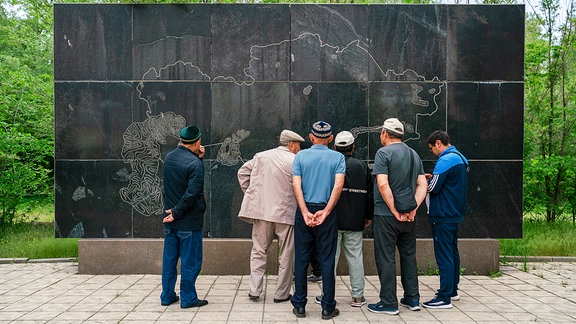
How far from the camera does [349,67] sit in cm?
738

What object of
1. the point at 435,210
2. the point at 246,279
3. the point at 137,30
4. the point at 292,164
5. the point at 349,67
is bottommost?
the point at 246,279

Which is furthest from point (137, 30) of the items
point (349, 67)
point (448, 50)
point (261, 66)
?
point (448, 50)

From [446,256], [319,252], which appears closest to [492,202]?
[446,256]

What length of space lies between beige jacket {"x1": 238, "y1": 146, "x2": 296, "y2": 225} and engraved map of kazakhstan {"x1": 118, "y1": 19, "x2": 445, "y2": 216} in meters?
1.45

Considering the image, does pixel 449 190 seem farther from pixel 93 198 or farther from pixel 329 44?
pixel 93 198

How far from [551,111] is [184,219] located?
382 inches

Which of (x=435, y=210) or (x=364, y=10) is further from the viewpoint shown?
(x=364, y=10)

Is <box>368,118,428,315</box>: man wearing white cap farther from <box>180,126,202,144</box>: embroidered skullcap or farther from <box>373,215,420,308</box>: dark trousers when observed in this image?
<box>180,126,202,144</box>: embroidered skullcap

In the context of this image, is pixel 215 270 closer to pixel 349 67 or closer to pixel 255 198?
pixel 255 198

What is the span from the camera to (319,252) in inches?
203

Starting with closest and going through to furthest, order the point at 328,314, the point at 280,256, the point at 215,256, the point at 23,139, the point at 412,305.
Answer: the point at 328,314
the point at 412,305
the point at 280,256
the point at 215,256
the point at 23,139

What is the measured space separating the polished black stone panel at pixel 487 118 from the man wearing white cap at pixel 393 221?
2.24 metres

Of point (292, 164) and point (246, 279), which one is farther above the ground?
point (292, 164)

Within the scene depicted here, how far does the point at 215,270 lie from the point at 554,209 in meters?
8.27
